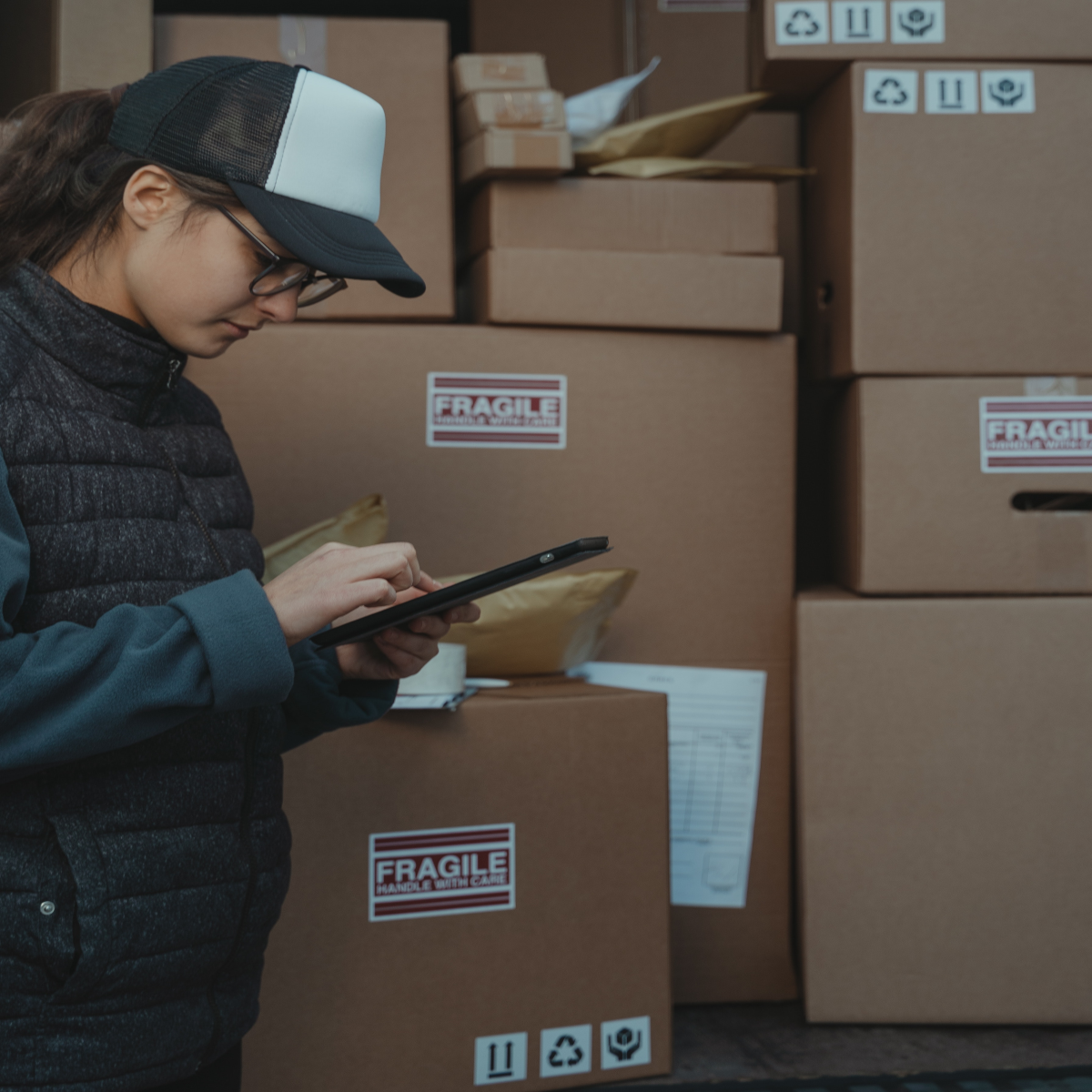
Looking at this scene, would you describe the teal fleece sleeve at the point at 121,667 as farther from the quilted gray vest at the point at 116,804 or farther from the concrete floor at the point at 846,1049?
the concrete floor at the point at 846,1049

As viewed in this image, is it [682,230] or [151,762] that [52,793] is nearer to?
[151,762]

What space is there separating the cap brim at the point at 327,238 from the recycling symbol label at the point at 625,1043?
876mm

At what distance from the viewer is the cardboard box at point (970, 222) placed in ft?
4.34

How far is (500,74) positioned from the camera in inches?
53.7

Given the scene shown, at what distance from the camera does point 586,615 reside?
129 centimetres

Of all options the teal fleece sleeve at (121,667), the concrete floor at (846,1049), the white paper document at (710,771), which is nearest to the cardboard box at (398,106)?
the white paper document at (710,771)

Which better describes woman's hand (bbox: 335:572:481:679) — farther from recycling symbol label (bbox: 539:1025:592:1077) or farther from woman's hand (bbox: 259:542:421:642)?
recycling symbol label (bbox: 539:1025:592:1077)

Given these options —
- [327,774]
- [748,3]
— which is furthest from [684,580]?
[748,3]

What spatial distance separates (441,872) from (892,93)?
1.02 m

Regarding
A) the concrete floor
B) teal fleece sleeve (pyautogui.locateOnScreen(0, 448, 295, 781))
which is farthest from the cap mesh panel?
the concrete floor

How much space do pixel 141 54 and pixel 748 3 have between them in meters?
0.77

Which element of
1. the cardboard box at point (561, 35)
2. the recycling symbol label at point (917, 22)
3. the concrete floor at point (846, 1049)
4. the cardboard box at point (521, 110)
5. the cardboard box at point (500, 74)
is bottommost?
the concrete floor at point (846, 1049)

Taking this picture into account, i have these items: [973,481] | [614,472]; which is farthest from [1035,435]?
[614,472]

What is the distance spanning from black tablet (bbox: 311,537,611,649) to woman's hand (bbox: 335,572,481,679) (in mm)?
39
